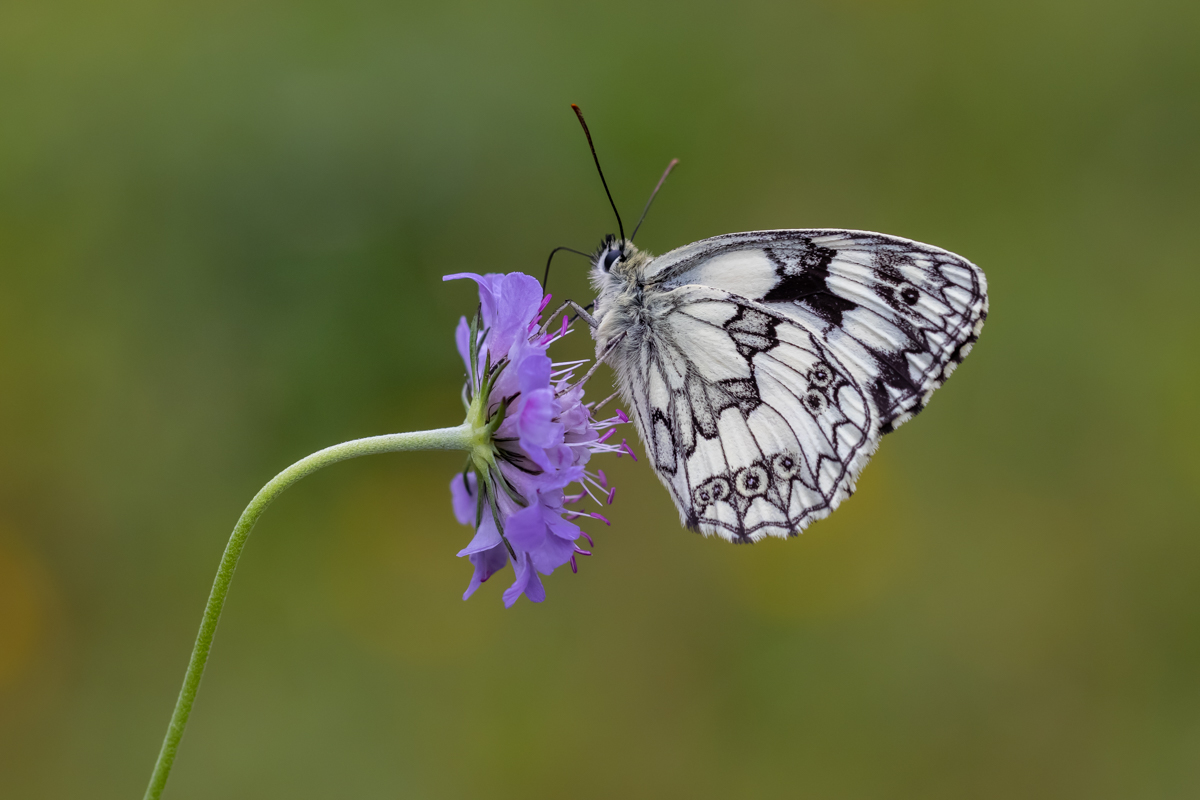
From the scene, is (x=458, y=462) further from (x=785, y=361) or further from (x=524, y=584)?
(x=524, y=584)

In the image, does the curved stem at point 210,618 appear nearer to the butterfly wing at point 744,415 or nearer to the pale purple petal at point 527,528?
the pale purple petal at point 527,528

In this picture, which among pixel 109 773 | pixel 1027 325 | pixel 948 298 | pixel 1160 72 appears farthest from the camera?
pixel 1160 72

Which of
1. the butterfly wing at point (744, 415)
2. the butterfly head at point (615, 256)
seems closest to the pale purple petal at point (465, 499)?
the butterfly wing at point (744, 415)

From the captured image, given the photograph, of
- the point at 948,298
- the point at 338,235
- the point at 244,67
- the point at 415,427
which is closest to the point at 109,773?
the point at 415,427

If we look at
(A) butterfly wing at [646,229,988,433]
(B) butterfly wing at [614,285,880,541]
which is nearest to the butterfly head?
(A) butterfly wing at [646,229,988,433]

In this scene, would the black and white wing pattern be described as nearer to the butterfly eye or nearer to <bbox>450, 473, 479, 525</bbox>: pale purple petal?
the butterfly eye

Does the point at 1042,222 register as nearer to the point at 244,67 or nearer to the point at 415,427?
the point at 415,427

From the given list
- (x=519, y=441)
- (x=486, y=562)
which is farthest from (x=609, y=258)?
(x=486, y=562)

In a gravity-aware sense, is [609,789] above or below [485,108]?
below
